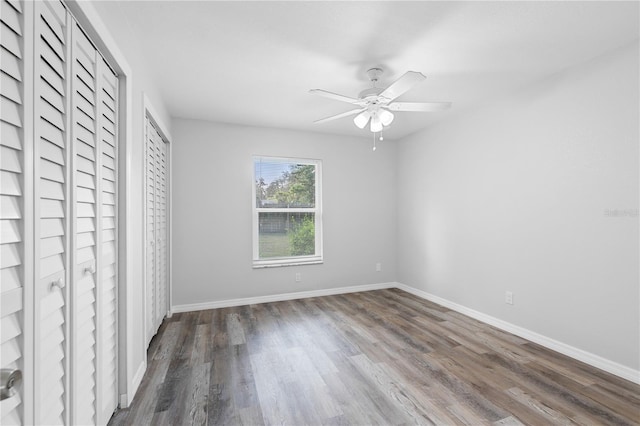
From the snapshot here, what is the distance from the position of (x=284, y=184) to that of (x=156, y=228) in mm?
1848

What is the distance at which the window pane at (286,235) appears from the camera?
420 cm

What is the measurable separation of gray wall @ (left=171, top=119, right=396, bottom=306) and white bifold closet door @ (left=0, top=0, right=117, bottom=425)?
203 centimetres

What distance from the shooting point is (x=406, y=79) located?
200cm

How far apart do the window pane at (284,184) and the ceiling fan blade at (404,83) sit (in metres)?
2.20

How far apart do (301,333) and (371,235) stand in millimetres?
2136

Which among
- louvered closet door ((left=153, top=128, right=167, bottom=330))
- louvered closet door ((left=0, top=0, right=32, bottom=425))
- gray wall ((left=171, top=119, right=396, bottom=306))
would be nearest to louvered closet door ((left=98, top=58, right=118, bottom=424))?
louvered closet door ((left=0, top=0, right=32, bottom=425))

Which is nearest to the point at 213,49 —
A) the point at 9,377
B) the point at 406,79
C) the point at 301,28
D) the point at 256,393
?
the point at 301,28

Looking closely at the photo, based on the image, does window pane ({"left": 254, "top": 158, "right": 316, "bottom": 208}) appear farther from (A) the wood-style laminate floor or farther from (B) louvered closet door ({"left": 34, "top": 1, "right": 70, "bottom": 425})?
(B) louvered closet door ({"left": 34, "top": 1, "right": 70, "bottom": 425})

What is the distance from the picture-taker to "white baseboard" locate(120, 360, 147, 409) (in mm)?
1863

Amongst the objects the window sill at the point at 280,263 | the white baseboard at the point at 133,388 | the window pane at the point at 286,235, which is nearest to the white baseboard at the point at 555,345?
the window sill at the point at 280,263

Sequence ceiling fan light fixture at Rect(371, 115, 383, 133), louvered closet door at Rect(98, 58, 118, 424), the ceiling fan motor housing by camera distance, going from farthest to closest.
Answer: ceiling fan light fixture at Rect(371, 115, 383, 133) → the ceiling fan motor housing → louvered closet door at Rect(98, 58, 118, 424)

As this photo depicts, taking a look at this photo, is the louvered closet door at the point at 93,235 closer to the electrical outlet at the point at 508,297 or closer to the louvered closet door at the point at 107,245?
the louvered closet door at the point at 107,245

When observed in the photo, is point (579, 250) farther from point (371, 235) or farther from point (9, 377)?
point (9, 377)

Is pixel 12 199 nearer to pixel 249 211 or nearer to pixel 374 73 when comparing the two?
pixel 374 73
